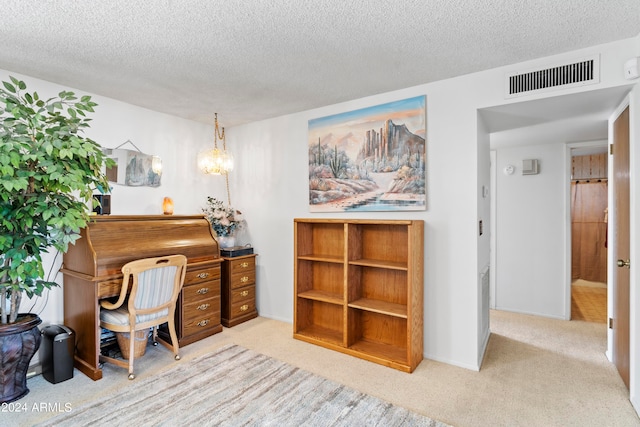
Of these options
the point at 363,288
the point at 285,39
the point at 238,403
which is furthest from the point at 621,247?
the point at 238,403

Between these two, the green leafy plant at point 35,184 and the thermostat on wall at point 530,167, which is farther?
the thermostat on wall at point 530,167

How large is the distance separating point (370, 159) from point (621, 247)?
212cm

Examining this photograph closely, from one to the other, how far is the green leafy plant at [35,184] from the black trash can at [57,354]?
12.4 inches

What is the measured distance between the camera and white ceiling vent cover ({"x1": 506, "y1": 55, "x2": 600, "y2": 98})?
233 centimetres

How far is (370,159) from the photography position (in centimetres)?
332

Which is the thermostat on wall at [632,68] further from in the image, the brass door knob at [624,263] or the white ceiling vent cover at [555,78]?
the brass door knob at [624,263]

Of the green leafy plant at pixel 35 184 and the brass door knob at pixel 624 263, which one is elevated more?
the green leafy plant at pixel 35 184

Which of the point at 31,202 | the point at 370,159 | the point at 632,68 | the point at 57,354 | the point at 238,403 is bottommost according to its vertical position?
the point at 238,403

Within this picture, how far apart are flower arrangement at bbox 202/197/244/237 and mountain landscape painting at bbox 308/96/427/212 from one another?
42.1 inches

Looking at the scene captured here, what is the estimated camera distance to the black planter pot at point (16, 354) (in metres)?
2.29

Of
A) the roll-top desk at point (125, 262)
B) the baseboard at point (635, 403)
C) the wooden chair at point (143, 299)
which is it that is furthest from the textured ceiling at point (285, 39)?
the baseboard at point (635, 403)

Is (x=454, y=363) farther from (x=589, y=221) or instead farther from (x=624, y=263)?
(x=589, y=221)

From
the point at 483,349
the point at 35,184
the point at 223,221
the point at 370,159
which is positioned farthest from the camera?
the point at 223,221

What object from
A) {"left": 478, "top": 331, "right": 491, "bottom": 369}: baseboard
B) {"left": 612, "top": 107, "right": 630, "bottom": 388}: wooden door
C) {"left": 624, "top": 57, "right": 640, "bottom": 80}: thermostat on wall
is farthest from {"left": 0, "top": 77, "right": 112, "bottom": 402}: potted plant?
{"left": 612, "top": 107, "right": 630, "bottom": 388}: wooden door
